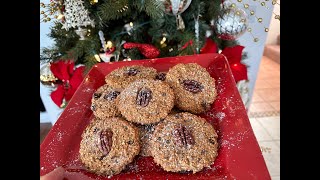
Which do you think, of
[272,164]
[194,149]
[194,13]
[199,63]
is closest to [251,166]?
[194,149]

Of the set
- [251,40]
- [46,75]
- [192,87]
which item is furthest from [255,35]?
[46,75]

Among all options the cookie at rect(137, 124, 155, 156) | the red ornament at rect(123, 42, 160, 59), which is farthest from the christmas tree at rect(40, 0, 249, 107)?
the cookie at rect(137, 124, 155, 156)

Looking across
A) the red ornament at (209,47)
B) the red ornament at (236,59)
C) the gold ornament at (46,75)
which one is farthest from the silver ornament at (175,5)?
the gold ornament at (46,75)

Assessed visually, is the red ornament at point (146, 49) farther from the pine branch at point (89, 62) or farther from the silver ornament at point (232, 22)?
the silver ornament at point (232, 22)

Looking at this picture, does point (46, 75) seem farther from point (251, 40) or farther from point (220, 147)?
point (251, 40)

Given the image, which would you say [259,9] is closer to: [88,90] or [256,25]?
[256,25]

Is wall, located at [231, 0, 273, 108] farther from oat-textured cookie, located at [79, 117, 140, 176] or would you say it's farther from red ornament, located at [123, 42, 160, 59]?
oat-textured cookie, located at [79, 117, 140, 176]
